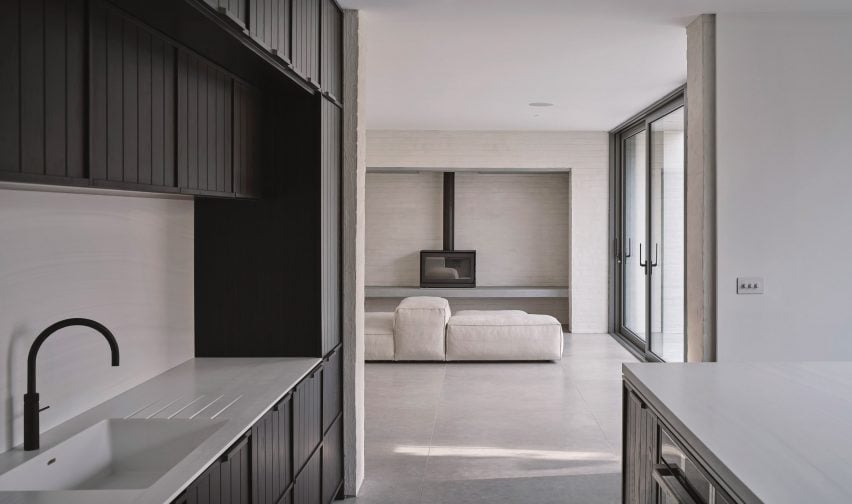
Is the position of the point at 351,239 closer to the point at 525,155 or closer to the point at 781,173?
the point at 781,173

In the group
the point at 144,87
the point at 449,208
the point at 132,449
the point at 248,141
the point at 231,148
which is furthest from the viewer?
the point at 449,208

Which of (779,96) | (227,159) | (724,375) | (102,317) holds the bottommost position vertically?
(724,375)

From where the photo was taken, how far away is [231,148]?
2.78 m

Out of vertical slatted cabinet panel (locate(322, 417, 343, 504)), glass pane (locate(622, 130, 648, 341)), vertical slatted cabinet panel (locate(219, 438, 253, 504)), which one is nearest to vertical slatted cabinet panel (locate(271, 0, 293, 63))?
vertical slatted cabinet panel (locate(219, 438, 253, 504))

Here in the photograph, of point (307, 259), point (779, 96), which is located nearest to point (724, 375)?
point (307, 259)

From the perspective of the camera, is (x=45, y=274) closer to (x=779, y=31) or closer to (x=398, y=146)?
(x=779, y=31)

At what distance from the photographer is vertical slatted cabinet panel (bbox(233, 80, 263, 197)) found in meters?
2.85

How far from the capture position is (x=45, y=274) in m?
2.08

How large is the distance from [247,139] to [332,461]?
156 cm

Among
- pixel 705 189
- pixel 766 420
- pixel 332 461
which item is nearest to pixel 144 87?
pixel 766 420

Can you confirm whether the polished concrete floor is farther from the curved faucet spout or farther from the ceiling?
the ceiling

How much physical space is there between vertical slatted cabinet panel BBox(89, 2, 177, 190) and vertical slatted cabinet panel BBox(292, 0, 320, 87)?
2.19ft

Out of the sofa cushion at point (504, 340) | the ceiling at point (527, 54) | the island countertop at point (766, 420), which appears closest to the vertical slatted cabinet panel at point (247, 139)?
the ceiling at point (527, 54)

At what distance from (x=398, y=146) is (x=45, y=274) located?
Answer: 716 cm
